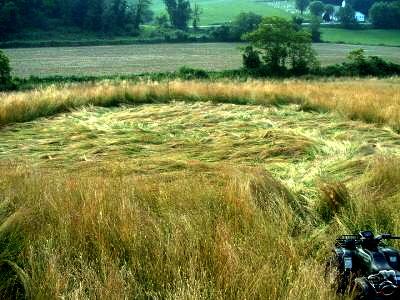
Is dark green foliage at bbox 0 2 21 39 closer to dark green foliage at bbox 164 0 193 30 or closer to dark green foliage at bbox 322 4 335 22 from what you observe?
dark green foliage at bbox 164 0 193 30

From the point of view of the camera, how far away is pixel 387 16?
3398 inches

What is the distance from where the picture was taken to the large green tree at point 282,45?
3109 centimetres

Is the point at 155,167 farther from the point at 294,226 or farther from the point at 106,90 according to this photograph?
the point at 106,90

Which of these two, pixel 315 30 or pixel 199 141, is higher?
pixel 199 141

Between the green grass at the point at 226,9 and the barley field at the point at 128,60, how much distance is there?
131 ft

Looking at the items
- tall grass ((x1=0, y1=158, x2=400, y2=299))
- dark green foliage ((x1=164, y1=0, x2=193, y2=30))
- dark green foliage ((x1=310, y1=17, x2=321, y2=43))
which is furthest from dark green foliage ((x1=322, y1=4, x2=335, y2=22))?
tall grass ((x1=0, y1=158, x2=400, y2=299))

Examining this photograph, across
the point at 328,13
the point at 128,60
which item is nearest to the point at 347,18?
the point at 328,13

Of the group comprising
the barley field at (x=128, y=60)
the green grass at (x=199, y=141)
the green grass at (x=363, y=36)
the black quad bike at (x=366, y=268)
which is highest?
the black quad bike at (x=366, y=268)

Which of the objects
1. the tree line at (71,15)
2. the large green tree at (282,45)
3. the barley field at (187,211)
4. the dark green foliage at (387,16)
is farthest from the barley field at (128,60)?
the dark green foliage at (387,16)

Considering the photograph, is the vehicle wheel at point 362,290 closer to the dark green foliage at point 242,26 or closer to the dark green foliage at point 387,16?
the dark green foliage at point 242,26

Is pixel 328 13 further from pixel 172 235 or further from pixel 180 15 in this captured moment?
pixel 172 235

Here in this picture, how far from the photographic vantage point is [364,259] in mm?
2969

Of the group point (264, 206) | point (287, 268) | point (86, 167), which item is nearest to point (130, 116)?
point (86, 167)

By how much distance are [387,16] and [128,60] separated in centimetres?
5858
